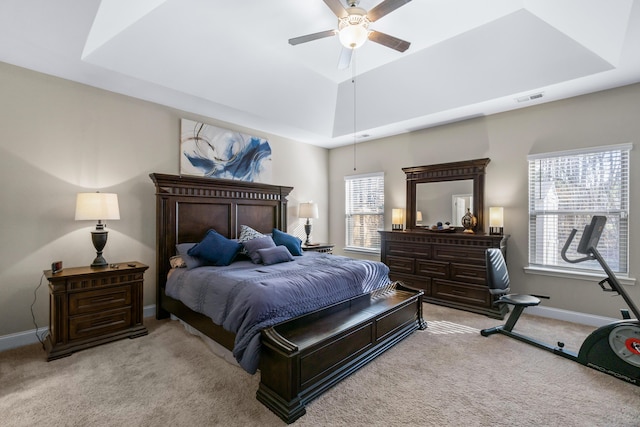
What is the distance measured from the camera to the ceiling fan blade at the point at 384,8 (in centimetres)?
219

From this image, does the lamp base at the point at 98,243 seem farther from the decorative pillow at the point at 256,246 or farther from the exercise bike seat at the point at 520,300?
the exercise bike seat at the point at 520,300

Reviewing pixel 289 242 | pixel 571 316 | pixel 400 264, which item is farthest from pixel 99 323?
pixel 571 316

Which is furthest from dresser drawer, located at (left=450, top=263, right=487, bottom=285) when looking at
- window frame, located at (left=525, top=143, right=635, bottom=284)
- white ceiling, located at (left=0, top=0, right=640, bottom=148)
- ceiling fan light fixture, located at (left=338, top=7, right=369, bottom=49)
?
ceiling fan light fixture, located at (left=338, top=7, right=369, bottom=49)

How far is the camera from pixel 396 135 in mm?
5441

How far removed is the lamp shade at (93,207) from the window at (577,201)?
5.33m

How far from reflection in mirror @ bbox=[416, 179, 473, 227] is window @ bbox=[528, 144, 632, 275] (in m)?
0.85

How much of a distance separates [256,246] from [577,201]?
420cm

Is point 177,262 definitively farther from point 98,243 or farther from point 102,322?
point 102,322

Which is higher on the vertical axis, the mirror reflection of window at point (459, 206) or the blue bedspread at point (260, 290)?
the mirror reflection of window at point (459, 206)

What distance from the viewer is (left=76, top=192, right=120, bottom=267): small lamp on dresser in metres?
3.02

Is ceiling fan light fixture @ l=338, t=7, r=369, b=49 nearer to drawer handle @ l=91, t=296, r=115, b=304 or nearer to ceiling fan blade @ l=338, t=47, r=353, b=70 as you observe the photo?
ceiling fan blade @ l=338, t=47, r=353, b=70

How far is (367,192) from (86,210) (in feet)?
14.8

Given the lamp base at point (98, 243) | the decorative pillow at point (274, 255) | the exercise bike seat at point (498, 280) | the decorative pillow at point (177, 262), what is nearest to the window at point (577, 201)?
the exercise bike seat at point (498, 280)

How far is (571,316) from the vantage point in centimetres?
367
